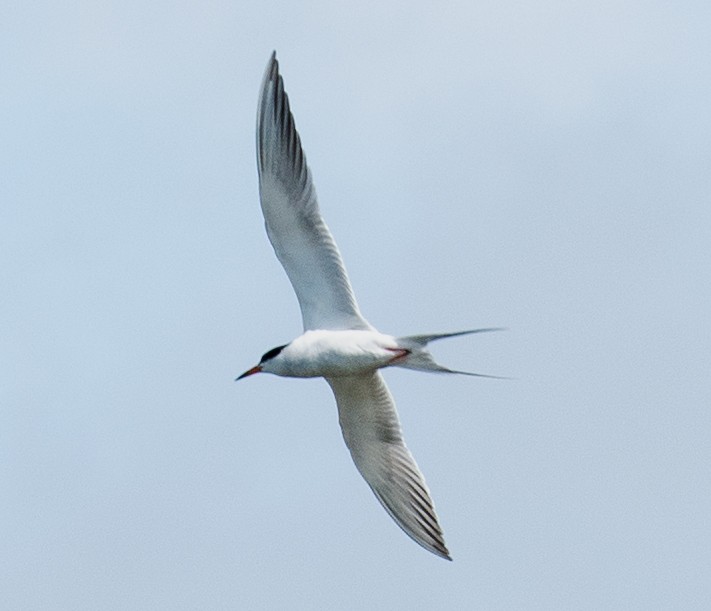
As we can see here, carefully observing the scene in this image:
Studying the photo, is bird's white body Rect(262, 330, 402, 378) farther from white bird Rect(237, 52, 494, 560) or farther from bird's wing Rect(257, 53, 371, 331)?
bird's wing Rect(257, 53, 371, 331)

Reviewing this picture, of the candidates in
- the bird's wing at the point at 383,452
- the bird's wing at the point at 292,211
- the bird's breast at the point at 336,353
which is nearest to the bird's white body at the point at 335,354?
the bird's breast at the point at 336,353

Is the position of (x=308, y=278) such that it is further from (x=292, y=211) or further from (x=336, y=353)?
(x=336, y=353)

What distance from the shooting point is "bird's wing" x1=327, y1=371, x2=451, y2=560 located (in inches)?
615

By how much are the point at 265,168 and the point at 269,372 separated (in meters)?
1.73

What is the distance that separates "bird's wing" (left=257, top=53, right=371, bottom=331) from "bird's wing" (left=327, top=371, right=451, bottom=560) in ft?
3.24

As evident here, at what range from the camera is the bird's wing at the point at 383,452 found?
1562 cm

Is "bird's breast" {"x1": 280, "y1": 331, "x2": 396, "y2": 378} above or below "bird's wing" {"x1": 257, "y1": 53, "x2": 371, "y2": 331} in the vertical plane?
below

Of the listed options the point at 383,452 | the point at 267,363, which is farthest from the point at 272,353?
the point at 383,452

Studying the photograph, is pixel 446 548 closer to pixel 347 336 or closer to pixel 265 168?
pixel 347 336

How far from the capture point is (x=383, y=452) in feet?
52.5

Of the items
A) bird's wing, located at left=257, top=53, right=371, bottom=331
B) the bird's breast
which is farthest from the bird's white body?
bird's wing, located at left=257, top=53, right=371, bottom=331

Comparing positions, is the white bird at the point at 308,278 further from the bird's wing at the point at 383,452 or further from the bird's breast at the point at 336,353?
the bird's wing at the point at 383,452

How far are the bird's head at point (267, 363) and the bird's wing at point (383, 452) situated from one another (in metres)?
0.74

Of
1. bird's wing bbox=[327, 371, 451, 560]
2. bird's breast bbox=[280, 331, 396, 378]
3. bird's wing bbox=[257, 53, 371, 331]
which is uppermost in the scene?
bird's wing bbox=[257, 53, 371, 331]
